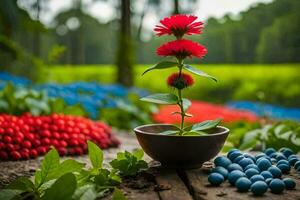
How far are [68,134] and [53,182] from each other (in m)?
1.38

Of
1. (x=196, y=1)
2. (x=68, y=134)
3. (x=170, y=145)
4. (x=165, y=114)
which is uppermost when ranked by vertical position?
(x=196, y=1)

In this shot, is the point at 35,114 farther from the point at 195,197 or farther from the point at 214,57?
the point at 214,57

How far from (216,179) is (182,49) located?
534mm

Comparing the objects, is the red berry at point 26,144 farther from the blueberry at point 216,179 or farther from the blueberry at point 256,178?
the blueberry at point 256,178

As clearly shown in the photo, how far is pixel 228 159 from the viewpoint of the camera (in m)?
2.00

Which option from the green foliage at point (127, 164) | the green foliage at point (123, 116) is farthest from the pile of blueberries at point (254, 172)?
the green foliage at point (123, 116)

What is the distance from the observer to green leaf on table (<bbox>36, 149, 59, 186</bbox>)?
1717 millimetres

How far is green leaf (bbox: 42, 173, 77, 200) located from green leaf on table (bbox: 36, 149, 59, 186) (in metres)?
0.19

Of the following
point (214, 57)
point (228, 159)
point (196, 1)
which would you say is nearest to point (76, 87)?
point (196, 1)

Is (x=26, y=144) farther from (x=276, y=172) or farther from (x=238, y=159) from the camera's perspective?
(x=276, y=172)

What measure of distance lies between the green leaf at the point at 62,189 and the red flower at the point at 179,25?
2.36ft

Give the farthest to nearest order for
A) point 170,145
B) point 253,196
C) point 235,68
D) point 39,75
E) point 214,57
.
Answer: point 235,68
point 214,57
point 39,75
point 170,145
point 253,196

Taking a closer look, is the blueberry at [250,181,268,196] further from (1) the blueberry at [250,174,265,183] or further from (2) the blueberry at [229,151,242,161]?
(2) the blueberry at [229,151,242,161]

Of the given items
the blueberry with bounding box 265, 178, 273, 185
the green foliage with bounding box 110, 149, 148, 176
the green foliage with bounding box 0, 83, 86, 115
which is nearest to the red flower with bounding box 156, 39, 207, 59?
the green foliage with bounding box 110, 149, 148, 176
